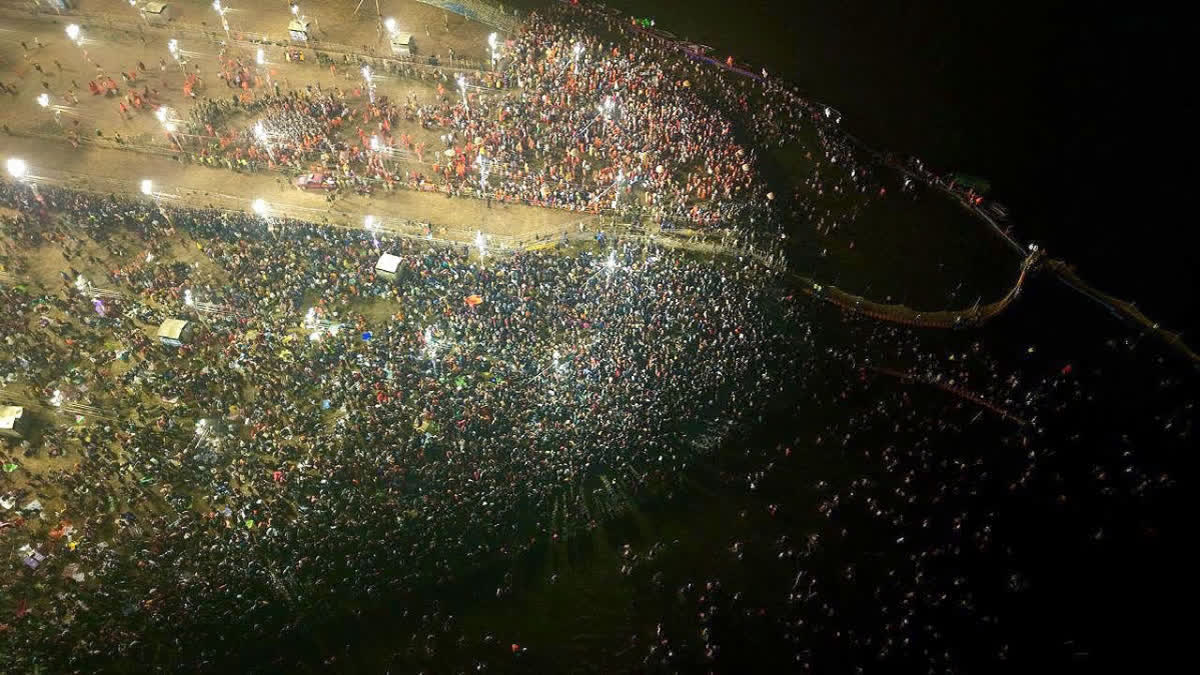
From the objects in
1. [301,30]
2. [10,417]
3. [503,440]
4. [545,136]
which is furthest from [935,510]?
[301,30]

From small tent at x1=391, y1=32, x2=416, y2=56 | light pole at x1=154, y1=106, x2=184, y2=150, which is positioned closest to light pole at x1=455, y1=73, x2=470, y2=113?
small tent at x1=391, y1=32, x2=416, y2=56

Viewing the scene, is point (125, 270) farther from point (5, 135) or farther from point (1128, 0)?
point (1128, 0)

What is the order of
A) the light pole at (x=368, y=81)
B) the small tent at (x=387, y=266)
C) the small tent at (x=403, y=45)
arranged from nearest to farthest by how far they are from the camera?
the small tent at (x=387, y=266), the light pole at (x=368, y=81), the small tent at (x=403, y=45)

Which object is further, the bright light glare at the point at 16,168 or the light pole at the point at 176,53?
the light pole at the point at 176,53

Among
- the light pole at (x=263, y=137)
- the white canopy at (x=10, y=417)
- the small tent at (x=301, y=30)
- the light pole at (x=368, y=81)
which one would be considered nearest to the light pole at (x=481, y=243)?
the light pole at (x=263, y=137)

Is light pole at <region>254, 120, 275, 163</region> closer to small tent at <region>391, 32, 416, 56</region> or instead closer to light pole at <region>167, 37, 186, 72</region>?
light pole at <region>167, 37, 186, 72</region>

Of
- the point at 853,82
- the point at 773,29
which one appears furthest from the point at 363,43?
the point at 853,82

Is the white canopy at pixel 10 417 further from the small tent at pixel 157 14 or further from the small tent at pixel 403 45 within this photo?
the small tent at pixel 157 14
